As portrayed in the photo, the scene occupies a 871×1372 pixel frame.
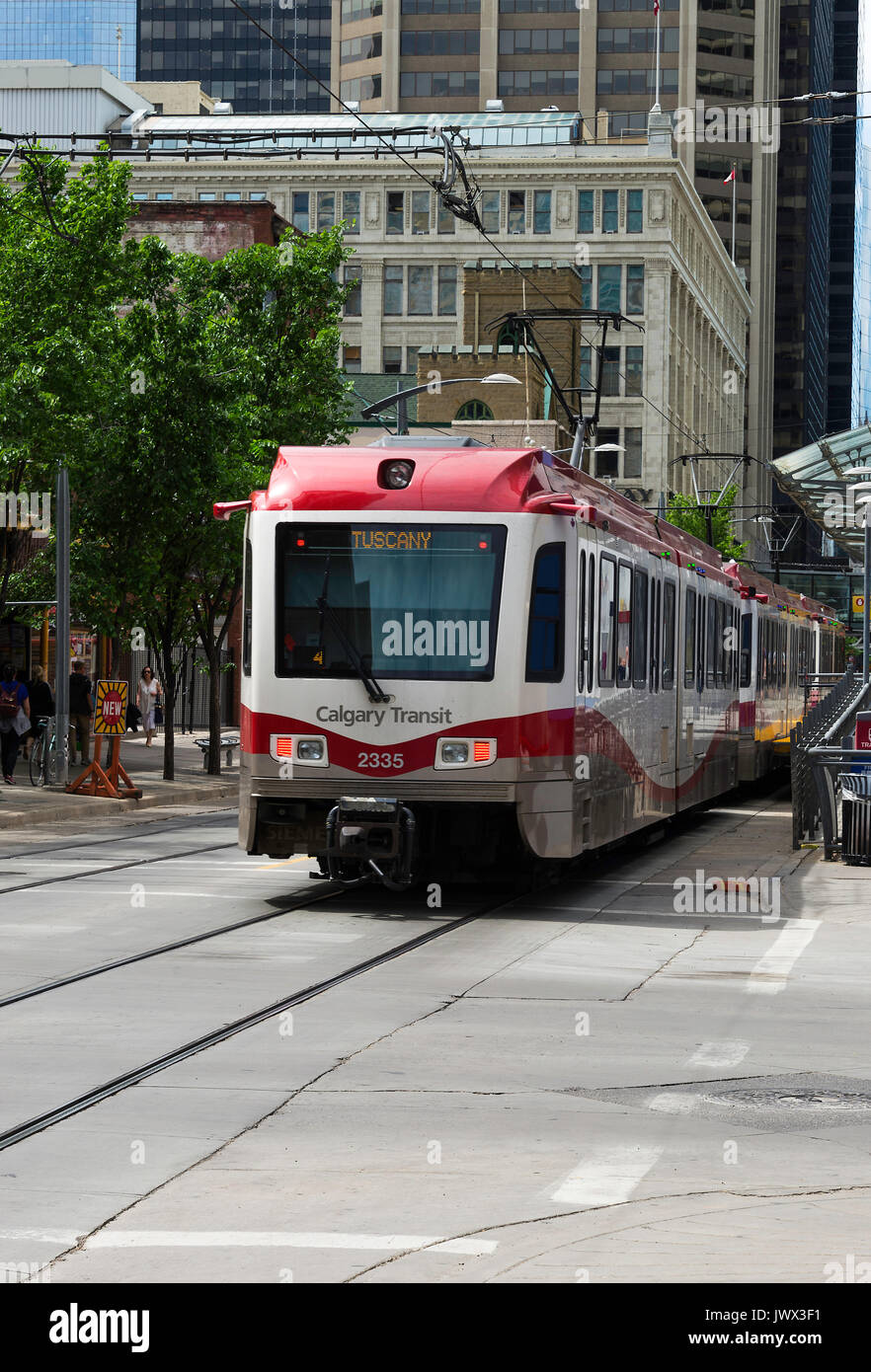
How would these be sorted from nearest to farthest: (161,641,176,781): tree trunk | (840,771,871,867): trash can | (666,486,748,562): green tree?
(840,771,871,867): trash can, (161,641,176,781): tree trunk, (666,486,748,562): green tree

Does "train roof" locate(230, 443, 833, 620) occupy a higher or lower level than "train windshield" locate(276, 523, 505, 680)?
higher

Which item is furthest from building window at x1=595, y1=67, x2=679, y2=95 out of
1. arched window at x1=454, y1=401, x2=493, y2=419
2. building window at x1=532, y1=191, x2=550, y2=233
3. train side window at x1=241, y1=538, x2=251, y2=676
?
train side window at x1=241, y1=538, x2=251, y2=676

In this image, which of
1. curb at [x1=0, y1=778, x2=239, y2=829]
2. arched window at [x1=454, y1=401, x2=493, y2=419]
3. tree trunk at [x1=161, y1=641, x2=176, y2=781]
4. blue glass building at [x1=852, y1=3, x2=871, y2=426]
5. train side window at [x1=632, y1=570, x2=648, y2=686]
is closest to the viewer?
train side window at [x1=632, y1=570, x2=648, y2=686]

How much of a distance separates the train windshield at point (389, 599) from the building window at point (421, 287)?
9693cm

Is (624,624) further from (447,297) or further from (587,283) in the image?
(447,297)

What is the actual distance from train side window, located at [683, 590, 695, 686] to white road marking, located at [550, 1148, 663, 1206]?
1603 cm

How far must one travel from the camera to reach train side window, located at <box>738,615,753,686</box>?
29.9 m

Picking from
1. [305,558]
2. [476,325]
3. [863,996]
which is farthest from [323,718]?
[476,325]

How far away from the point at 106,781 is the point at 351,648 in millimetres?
15130

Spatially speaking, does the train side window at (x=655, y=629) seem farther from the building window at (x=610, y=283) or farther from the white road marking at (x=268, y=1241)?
the building window at (x=610, y=283)

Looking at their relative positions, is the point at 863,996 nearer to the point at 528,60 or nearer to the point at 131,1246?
the point at 131,1246

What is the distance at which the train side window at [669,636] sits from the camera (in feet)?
70.2

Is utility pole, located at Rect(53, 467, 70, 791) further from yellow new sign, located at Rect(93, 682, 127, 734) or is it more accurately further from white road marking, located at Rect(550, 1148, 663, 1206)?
white road marking, located at Rect(550, 1148, 663, 1206)

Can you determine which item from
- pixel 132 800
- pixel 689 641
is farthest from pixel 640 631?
pixel 132 800
